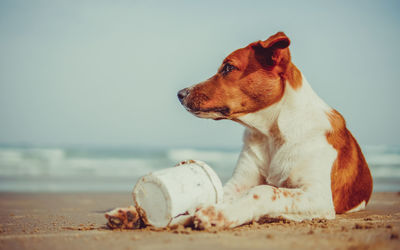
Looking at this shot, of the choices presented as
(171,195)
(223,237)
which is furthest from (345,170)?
(171,195)

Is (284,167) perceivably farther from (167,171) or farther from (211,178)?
(167,171)

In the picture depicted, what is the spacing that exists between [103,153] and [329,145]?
21580mm

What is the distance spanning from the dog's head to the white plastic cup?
0.93 m

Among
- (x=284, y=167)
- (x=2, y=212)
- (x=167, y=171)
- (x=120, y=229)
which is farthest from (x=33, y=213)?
(x=284, y=167)

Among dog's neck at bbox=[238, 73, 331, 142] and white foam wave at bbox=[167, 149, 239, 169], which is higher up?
white foam wave at bbox=[167, 149, 239, 169]

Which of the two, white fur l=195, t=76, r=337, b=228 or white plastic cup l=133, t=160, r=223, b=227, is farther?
white fur l=195, t=76, r=337, b=228

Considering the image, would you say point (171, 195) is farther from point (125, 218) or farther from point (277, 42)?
point (277, 42)

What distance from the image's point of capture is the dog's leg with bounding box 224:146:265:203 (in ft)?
15.1

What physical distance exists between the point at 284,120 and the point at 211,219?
1.46m

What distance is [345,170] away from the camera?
14.4 ft

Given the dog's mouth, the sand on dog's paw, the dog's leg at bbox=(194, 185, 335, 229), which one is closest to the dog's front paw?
the dog's leg at bbox=(194, 185, 335, 229)

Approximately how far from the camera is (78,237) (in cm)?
323

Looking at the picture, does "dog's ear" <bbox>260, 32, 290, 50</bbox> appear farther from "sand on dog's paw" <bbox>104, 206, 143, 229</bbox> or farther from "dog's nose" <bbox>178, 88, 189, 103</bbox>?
"sand on dog's paw" <bbox>104, 206, 143, 229</bbox>

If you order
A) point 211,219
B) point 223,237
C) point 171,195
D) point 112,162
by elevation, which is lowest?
point 223,237
